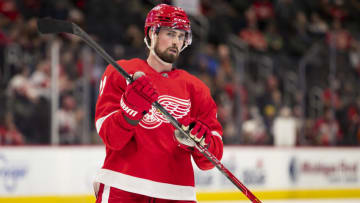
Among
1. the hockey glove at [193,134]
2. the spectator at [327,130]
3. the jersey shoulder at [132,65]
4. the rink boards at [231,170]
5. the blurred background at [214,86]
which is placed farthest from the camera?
the spectator at [327,130]

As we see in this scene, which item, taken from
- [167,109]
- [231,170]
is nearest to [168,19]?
[167,109]

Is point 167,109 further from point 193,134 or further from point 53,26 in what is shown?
point 53,26

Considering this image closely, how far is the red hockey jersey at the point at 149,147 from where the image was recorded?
2178 millimetres

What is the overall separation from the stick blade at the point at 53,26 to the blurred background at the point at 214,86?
3.18 metres

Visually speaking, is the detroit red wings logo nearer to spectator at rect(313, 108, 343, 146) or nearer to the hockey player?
the hockey player

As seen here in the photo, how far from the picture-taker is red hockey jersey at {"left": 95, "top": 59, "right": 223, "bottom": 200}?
7.14 feet

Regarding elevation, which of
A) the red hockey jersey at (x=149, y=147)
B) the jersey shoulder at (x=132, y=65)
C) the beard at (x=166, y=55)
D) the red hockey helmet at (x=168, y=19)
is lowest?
the red hockey jersey at (x=149, y=147)

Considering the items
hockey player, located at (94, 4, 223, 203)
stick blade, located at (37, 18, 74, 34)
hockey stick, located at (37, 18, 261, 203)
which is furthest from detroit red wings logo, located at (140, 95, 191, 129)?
stick blade, located at (37, 18, 74, 34)

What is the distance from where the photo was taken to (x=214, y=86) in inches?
254

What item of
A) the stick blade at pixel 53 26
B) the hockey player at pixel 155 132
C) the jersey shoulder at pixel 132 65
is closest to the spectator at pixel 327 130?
the hockey player at pixel 155 132

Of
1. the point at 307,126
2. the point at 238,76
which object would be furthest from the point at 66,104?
the point at 307,126

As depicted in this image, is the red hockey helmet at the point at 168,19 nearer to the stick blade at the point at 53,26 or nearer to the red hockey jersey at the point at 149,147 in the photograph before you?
the red hockey jersey at the point at 149,147

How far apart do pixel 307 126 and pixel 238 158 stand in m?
1.06

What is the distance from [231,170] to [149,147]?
4.14m
